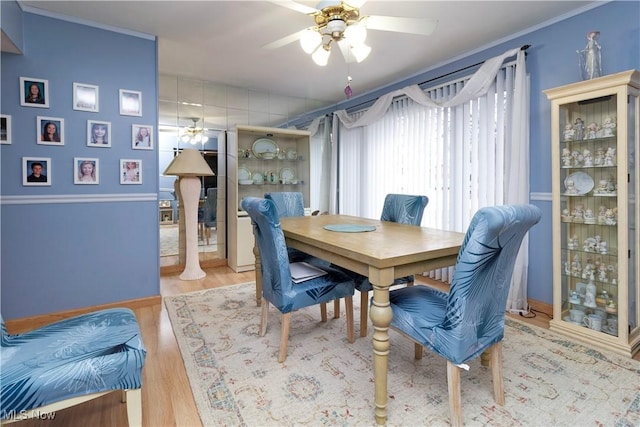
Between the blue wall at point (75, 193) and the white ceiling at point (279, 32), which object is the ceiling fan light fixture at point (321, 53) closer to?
the white ceiling at point (279, 32)

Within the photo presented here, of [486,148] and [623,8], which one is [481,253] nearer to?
[486,148]

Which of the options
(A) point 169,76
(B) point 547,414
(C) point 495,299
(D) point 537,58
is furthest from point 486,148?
(A) point 169,76

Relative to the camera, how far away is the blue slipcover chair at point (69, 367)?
3.62ft

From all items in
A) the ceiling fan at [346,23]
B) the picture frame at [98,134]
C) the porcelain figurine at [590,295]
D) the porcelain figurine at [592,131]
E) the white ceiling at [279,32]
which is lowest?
the porcelain figurine at [590,295]

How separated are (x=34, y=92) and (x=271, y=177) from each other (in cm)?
264

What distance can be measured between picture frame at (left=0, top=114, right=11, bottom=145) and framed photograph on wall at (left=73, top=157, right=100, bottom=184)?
42 centimetres

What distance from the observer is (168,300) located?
3.09m

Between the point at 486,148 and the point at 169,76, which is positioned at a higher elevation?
the point at 169,76

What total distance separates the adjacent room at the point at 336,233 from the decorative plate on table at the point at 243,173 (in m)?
0.61

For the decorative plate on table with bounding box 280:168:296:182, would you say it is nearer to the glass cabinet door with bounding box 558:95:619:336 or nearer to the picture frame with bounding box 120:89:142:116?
the picture frame with bounding box 120:89:142:116

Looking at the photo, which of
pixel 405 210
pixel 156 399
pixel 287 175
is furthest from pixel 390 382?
pixel 287 175

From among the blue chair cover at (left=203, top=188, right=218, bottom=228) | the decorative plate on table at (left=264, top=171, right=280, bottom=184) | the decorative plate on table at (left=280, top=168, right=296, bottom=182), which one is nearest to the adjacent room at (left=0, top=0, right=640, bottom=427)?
the blue chair cover at (left=203, top=188, right=218, bottom=228)

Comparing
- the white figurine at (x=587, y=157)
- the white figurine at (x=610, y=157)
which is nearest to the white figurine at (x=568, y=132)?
the white figurine at (x=587, y=157)

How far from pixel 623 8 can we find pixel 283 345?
3229 millimetres
